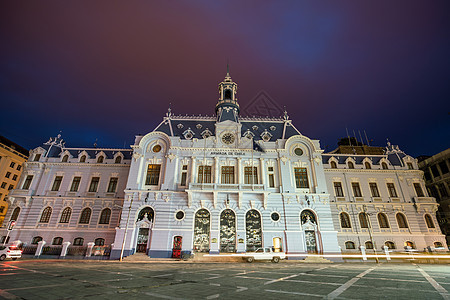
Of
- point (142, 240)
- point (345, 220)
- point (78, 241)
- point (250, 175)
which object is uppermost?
point (250, 175)

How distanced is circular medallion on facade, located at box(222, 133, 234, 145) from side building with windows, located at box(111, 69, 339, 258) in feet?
0.52

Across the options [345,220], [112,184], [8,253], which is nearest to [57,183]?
[112,184]

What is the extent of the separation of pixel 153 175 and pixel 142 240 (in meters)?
8.92

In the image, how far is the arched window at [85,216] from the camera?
108 ft

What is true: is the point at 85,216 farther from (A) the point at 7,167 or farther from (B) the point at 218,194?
(A) the point at 7,167

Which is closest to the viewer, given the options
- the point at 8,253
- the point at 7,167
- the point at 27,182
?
the point at 8,253

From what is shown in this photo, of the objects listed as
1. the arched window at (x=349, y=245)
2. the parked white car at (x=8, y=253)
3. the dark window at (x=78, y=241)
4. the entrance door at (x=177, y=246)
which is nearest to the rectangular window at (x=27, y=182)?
the dark window at (x=78, y=241)

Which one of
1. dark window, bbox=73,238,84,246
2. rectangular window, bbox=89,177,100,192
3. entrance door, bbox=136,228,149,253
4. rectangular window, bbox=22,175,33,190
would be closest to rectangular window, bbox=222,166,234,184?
entrance door, bbox=136,228,149,253

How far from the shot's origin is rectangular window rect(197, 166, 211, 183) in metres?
31.1

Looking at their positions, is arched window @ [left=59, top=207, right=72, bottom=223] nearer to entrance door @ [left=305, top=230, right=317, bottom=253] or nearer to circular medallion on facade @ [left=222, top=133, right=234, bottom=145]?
circular medallion on facade @ [left=222, top=133, right=234, bottom=145]

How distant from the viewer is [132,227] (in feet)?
91.7

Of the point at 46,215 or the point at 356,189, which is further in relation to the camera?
the point at 356,189

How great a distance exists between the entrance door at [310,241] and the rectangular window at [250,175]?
974 centimetres

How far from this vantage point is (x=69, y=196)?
34.0 meters
